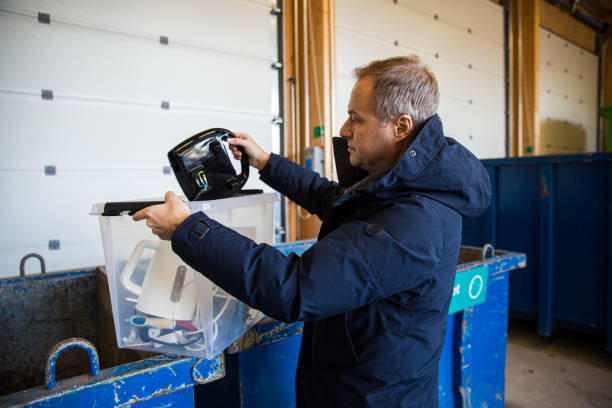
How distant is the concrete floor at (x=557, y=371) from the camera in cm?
264

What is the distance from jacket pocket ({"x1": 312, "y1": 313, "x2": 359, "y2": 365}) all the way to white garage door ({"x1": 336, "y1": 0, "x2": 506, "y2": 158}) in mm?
3246

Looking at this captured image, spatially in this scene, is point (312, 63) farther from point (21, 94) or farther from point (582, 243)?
point (582, 243)

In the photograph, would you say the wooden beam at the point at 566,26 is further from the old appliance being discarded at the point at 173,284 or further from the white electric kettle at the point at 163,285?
the white electric kettle at the point at 163,285

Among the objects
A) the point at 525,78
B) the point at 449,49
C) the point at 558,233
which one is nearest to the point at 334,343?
the point at 558,233

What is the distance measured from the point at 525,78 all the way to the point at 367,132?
6904 millimetres

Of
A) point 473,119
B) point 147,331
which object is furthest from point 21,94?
point 473,119

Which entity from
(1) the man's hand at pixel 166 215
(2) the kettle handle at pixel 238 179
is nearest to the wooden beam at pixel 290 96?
(2) the kettle handle at pixel 238 179

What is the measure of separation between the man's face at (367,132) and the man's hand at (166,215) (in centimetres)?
51

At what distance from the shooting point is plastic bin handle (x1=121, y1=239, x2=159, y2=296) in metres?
1.09

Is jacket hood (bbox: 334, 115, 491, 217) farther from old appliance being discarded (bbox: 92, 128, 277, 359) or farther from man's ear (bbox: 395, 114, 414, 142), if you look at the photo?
old appliance being discarded (bbox: 92, 128, 277, 359)

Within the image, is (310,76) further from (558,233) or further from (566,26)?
(566,26)

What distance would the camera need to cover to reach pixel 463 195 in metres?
0.98

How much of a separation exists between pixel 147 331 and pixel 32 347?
3.03 feet

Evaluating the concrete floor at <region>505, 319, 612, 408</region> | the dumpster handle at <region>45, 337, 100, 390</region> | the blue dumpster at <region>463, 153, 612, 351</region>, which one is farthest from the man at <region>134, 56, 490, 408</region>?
the blue dumpster at <region>463, 153, 612, 351</region>
